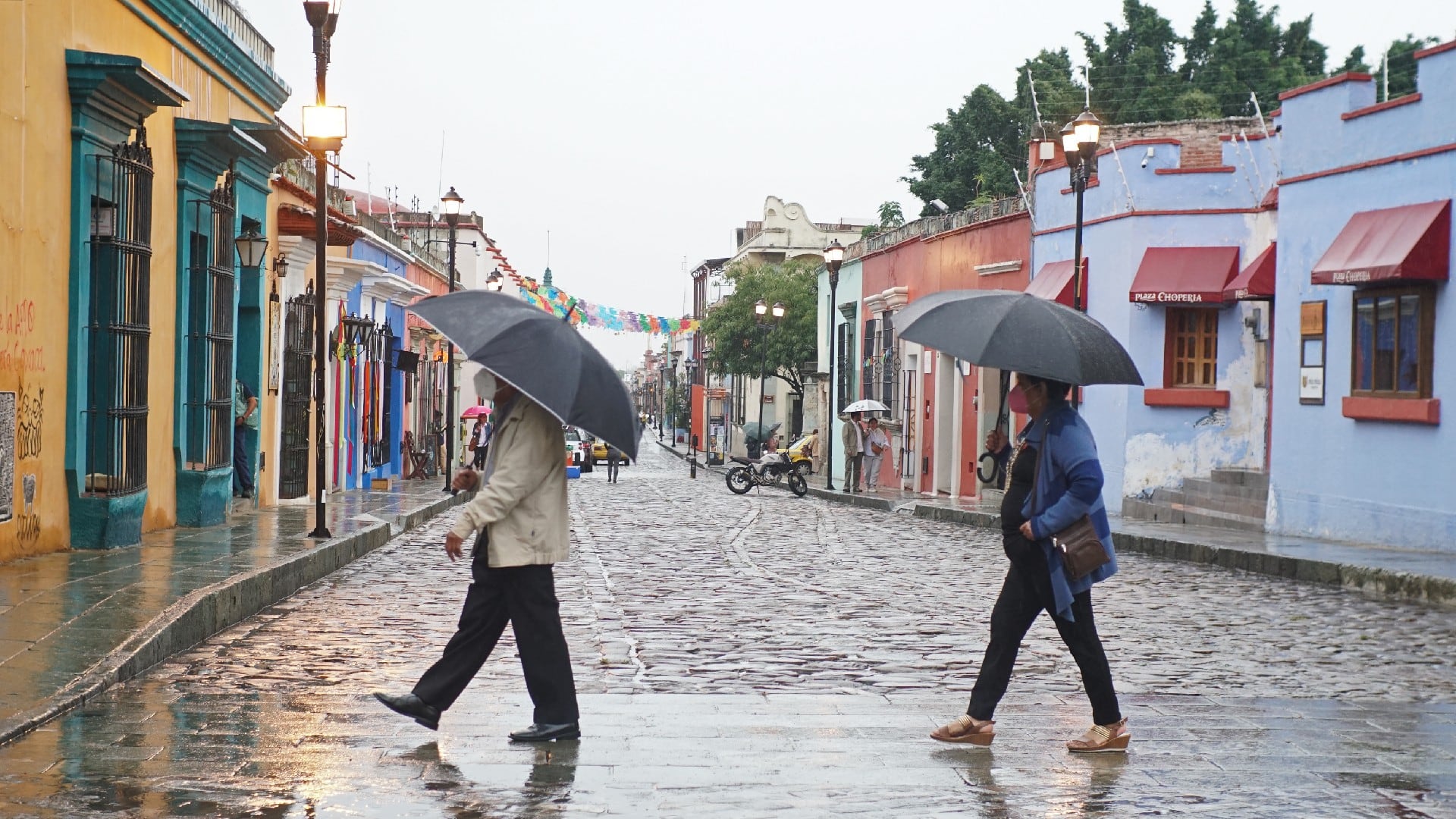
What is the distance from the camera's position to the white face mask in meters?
6.79

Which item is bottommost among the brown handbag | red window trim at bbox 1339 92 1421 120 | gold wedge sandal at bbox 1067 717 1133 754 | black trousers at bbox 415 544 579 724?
gold wedge sandal at bbox 1067 717 1133 754

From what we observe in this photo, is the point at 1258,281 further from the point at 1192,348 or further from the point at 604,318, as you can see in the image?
the point at 604,318

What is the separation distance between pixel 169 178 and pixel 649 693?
32.4 ft

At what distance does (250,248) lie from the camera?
1938cm

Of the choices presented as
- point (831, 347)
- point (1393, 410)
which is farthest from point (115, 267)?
point (831, 347)

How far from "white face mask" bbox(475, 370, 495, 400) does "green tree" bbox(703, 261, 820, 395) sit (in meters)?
53.4

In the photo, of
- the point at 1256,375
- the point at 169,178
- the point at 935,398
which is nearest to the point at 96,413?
the point at 169,178

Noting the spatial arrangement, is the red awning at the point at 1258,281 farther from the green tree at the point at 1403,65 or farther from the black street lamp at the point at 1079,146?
the green tree at the point at 1403,65

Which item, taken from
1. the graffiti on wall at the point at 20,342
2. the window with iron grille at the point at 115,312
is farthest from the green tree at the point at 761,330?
the graffiti on wall at the point at 20,342

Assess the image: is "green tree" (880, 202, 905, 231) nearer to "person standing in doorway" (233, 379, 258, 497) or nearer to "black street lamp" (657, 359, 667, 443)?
"person standing in doorway" (233, 379, 258, 497)

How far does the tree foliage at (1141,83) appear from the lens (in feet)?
154

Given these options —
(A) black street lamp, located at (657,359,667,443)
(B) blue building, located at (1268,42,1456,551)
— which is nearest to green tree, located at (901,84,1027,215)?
(B) blue building, located at (1268,42,1456,551)

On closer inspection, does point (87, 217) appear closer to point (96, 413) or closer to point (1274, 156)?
point (96, 413)

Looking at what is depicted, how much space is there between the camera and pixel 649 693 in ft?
27.2
